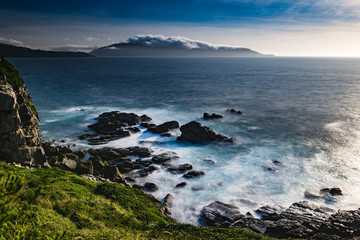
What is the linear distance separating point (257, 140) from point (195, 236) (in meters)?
31.8

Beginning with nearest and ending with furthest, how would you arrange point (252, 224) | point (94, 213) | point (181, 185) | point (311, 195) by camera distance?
point (94, 213), point (252, 224), point (311, 195), point (181, 185)

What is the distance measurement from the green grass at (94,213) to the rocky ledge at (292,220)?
4.29 metres

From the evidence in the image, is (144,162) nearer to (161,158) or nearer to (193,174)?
(161,158)

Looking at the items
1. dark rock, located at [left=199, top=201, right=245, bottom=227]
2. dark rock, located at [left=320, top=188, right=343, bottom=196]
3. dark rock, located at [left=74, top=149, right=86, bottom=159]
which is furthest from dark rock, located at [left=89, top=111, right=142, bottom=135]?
dark rock, located at [left=320, top=188, right=343, bottom=196]

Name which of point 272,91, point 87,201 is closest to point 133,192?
point 87,201

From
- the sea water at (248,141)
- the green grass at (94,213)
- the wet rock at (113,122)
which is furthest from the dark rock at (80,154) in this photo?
the green grass at (94,213)

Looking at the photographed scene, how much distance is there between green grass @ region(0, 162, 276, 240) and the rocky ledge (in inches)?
169

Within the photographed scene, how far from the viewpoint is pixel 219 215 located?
23.7m

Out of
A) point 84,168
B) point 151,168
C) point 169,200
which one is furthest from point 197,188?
point 84,168

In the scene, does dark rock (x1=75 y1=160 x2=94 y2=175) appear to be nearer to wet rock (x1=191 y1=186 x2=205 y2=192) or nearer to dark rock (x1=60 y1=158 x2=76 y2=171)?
dark rock (x1=60 y1=158 x2=76 y2=171)

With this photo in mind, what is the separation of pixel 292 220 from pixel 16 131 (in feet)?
92.9

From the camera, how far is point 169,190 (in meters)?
28.8

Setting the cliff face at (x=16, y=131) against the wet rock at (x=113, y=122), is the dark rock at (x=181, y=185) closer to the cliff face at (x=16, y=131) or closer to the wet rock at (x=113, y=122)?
the cliff face at (x=16, y=131)

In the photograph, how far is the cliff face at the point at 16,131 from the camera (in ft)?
77.4
